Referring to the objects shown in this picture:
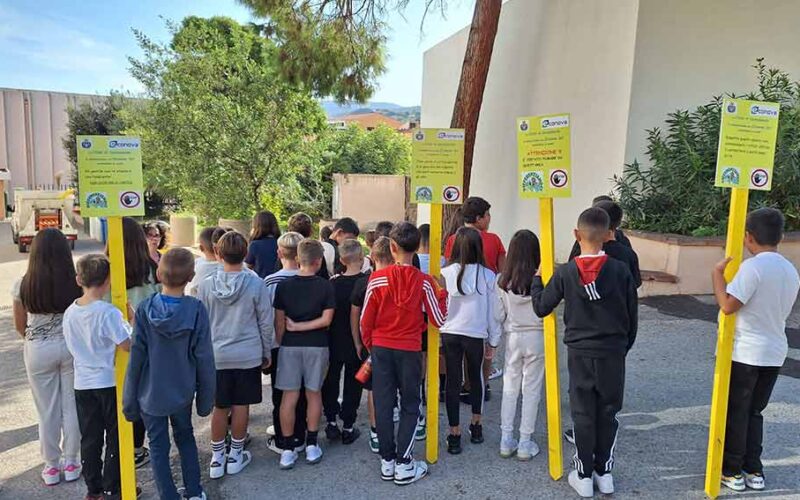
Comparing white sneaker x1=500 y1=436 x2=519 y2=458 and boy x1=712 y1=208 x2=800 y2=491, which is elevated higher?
boy x1=712 y1=208 x2=800 y2=491

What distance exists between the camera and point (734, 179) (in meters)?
3.48

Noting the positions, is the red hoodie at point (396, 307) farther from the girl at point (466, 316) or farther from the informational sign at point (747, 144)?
the informational sign at point (747, 144)

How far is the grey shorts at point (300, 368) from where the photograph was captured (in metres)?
3.89

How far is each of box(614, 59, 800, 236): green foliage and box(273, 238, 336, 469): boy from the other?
6.50m

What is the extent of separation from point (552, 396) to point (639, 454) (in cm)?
87

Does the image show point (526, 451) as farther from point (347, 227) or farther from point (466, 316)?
point (347, 227)

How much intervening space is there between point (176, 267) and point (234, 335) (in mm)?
683

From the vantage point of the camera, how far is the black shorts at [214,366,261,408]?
3.73 meters

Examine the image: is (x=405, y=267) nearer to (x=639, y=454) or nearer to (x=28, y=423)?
(x=639, y=454)

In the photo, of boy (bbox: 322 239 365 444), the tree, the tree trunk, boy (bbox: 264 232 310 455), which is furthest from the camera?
the tree

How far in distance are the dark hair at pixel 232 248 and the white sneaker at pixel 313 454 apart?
4.49ft

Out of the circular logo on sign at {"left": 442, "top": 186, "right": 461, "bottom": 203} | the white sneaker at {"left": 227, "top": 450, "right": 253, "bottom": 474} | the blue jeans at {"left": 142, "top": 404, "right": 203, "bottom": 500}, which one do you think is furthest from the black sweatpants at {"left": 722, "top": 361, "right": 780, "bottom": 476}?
the blue jeans at {"left": 142, "top": 404, "right": 203, "bottom": 500}

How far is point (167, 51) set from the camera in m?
12.9

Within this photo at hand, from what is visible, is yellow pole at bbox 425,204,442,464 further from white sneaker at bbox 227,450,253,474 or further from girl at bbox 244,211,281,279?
girl at bbox 244,211,281,279
